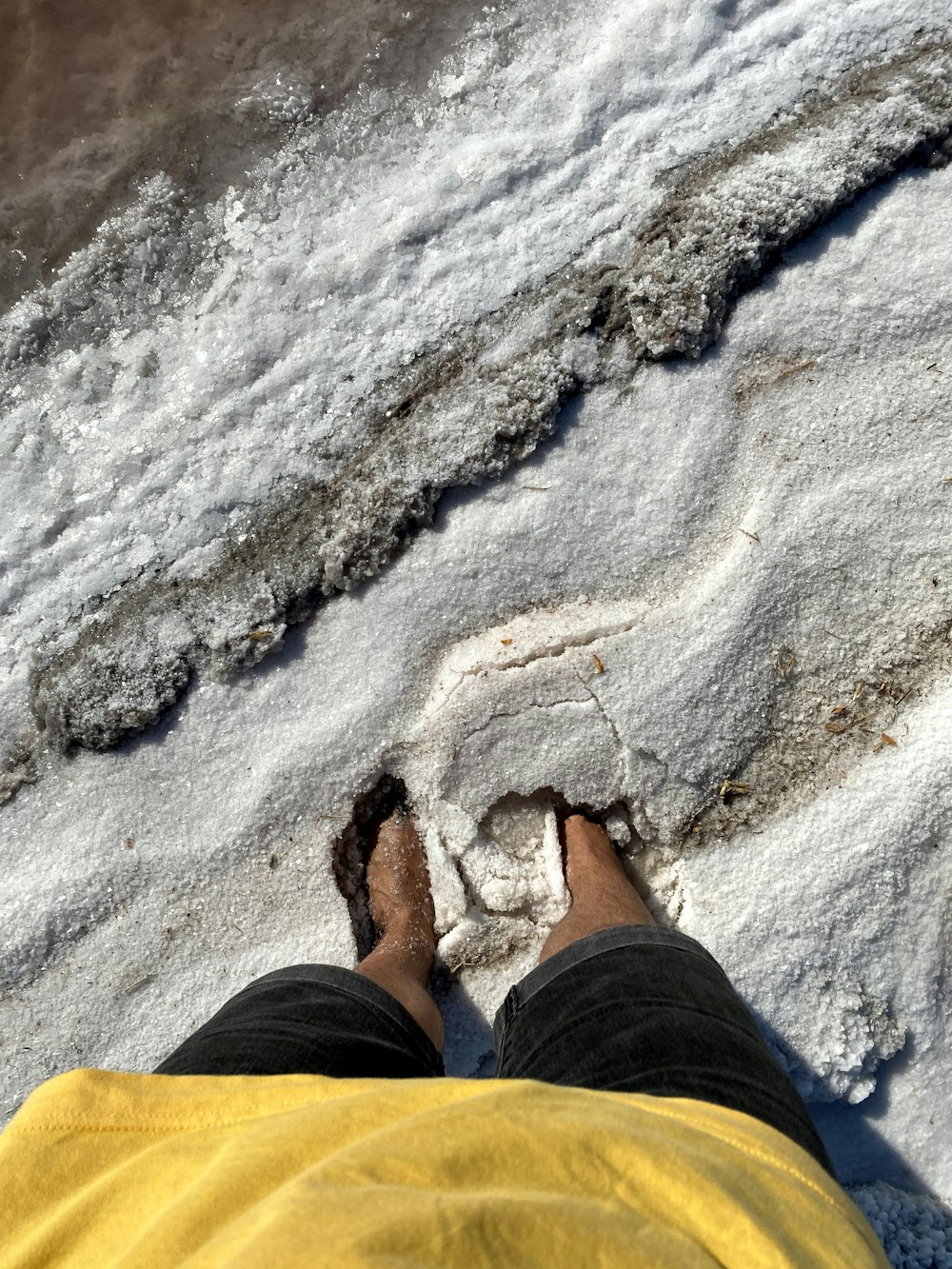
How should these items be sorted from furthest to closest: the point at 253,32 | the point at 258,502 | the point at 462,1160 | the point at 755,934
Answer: the point at 253,32, the point at 258,502, the point at 755,934, the point at 462,1160

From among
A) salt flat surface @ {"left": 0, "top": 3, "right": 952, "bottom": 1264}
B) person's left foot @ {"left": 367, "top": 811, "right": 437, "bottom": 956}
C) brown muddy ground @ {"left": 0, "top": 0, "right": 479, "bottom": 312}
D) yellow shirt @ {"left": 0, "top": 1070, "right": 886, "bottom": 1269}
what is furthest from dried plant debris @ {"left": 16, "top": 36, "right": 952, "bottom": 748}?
yellow shirt @ {"left": 0, "top": 1070, "right": 886, "bottom": 1269}

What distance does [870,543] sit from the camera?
1.85m

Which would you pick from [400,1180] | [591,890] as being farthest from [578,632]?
[400,1180]

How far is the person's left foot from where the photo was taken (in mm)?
1870

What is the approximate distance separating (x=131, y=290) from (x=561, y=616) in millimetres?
1371

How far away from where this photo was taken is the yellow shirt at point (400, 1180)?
766 millimetres

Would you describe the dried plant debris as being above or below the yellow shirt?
above

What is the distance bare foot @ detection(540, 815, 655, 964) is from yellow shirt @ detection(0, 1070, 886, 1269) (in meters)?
0.62

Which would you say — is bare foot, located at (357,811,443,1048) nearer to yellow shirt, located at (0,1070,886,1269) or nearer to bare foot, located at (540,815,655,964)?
bare foot, located at (540,815,655,964)

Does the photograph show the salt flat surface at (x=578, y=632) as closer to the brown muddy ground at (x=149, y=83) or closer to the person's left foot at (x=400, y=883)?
the person's left foot at (x=400, y=883)

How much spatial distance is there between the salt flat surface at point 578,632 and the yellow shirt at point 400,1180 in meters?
0.79

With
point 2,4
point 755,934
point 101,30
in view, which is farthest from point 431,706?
point 2,4

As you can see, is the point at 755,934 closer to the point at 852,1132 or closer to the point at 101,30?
the point at 852,1132

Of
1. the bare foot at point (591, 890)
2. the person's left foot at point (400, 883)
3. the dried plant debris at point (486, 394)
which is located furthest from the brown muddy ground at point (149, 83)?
the bare foot at point (591, 890)
